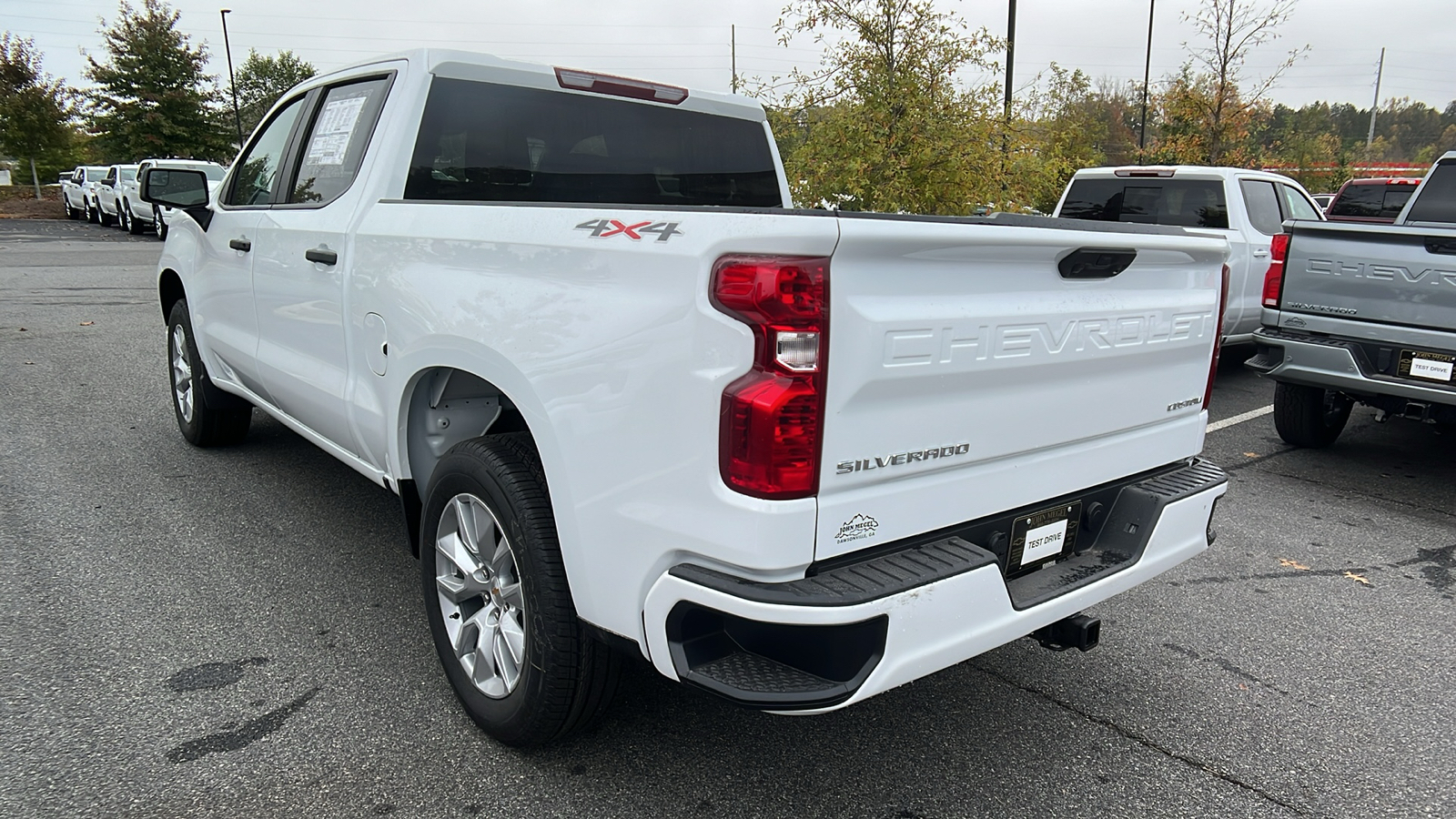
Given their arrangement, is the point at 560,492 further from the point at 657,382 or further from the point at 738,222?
the point at 738,222

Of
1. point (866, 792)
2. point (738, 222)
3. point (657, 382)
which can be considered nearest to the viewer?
point (738, 222)

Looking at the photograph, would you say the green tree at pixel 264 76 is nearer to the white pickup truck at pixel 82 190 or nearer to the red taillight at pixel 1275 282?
the white pickup truck at pixel 82 190

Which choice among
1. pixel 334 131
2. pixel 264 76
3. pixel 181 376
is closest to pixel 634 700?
pixel 334 131

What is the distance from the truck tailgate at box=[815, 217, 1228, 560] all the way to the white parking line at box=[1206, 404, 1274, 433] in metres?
4.71

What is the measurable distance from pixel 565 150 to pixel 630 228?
5.70ft

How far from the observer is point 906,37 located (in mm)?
10242

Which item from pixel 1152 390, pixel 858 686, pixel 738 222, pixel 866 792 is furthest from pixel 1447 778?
pixel 738 222

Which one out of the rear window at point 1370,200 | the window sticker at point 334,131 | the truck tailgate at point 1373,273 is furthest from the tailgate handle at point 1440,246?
the rear window at point 1370,200

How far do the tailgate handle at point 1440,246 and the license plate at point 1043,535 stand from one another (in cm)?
404

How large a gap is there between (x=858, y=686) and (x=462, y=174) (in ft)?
8.07

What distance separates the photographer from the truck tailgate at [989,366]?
2047mm

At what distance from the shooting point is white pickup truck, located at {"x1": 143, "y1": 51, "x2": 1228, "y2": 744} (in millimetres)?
1999

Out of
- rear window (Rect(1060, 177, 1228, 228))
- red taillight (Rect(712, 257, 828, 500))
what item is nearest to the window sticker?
red taillight (Rect(712, 257, 828, 500))

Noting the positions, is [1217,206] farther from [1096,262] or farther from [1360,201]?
[1096,262]
